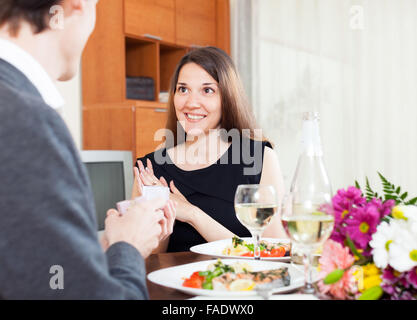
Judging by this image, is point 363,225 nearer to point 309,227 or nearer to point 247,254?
point 309,227

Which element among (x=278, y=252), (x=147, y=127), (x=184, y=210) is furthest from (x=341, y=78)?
(x=278, y=252)

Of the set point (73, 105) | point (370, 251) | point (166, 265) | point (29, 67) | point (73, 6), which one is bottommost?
point (166, 265)

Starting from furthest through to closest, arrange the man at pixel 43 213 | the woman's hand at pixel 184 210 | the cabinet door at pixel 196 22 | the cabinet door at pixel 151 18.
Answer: the cabinet door at pixel 196 22 < the cabinet door at pixel 151 18 < the woman's hand at pixel 184 210 < the man at pixel 43 213

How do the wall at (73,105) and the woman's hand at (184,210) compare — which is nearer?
the woman's hand at (184,210)

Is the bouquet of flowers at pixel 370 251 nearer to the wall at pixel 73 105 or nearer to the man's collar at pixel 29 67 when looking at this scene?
the man's collar at pixel 29 67

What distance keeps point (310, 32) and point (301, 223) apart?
3.49m

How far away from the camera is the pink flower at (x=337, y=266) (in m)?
0.80

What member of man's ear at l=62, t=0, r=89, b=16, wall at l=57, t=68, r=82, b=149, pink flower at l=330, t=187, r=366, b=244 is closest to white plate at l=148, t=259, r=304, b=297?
pink flower at l=330, t=187, r=366, b=244

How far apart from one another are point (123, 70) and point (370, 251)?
10.1 feet

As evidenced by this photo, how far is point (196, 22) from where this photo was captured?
4246mm

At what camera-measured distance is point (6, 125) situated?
0.60 m

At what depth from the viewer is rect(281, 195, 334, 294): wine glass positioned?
81 cm

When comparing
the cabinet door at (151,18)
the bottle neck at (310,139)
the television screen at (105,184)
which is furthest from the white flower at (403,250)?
the cabinet door at (151,18)

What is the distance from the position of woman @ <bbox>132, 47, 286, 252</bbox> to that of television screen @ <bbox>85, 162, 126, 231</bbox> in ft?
1.32
